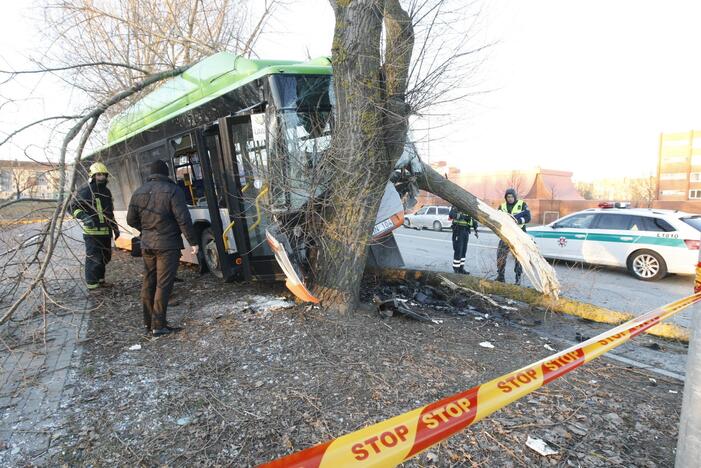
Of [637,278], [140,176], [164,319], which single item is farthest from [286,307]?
[637,278]

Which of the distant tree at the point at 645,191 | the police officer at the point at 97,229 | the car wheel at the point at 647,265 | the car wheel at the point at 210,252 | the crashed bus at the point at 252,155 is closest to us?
the crashed bus at the point at 252,155

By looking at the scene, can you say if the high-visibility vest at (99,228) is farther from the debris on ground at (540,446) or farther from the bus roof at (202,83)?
the debris on ground at (540,446)

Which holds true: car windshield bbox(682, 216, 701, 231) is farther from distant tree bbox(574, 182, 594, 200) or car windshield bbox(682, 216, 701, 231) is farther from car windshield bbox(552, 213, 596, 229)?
distant tree bbox(574, 182, 594, 200)

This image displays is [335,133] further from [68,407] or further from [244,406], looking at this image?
[68,407]

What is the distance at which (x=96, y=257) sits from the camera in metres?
6.14

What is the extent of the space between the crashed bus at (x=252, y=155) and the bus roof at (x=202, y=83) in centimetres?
2

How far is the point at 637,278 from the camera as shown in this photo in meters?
8.91

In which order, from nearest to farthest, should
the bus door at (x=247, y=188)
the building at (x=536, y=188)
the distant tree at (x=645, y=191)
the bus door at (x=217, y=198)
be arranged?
the bus door at (x=247, y=188)
the bus door at (x=217, y=198)
the building at (x=536, y=188)
the distant tree at (x=645, y=191)

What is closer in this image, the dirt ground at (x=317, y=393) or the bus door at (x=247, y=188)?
the dirt ground at (x=317, y=393)

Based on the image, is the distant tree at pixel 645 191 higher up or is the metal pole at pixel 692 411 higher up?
the metal pole at pixel 692 411

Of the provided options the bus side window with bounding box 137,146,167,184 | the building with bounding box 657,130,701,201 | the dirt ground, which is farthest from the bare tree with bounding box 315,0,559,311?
the building with bounding box 657,130,701,201

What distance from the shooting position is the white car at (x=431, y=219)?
23.7 m

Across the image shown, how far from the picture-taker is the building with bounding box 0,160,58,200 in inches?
155

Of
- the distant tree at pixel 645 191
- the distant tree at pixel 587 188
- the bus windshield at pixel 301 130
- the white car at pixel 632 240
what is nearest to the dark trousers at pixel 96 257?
the bus windshield at pixel 301 130
